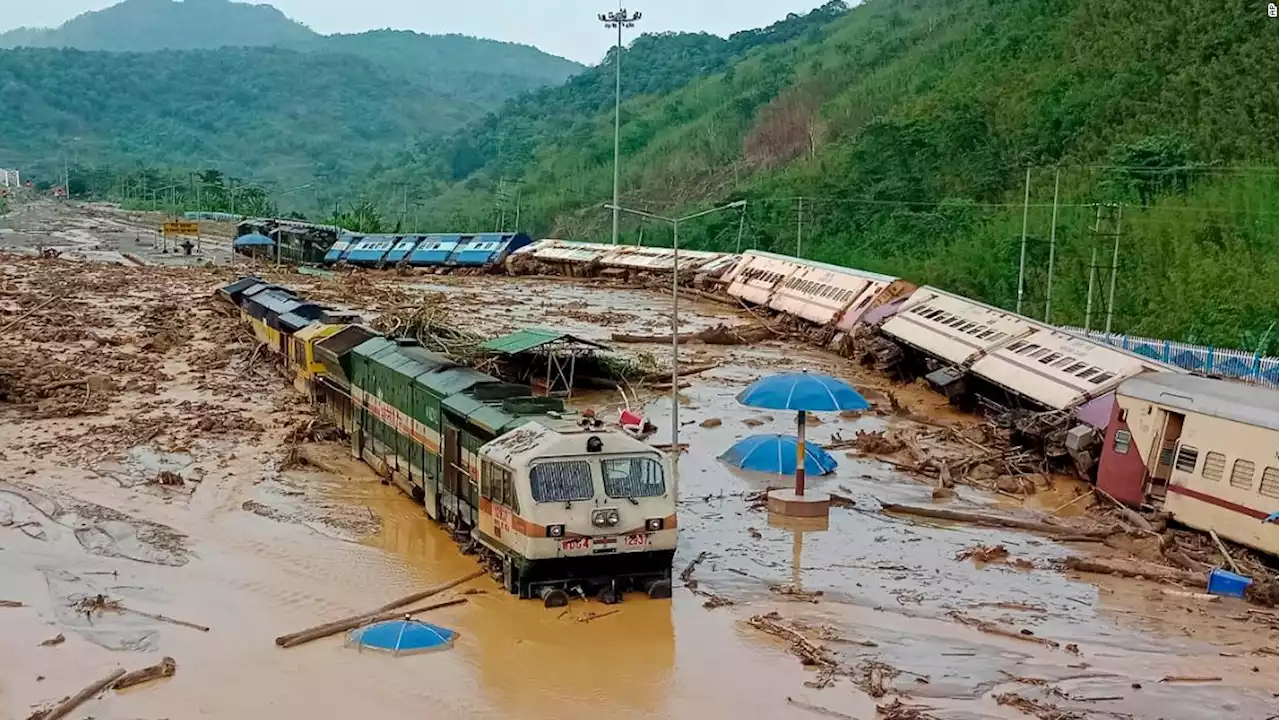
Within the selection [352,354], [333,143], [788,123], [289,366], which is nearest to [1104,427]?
[352,354]

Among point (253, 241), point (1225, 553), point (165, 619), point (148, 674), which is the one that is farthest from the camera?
point (253, 241)

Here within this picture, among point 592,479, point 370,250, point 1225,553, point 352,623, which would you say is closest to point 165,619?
point 352,623

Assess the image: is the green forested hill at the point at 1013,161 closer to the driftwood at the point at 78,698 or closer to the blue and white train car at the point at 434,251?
the blue and white train car at the point at 434,251

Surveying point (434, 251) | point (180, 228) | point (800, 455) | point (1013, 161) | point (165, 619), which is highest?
point (1013, 161)

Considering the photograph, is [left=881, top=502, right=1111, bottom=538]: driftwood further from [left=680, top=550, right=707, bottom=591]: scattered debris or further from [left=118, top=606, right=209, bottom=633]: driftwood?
[left=118, top=606, right=209, bottom=633]: driftwood

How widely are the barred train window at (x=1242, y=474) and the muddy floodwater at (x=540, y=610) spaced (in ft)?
6.89

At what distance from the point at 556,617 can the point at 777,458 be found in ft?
29.1

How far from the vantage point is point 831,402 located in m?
20.3

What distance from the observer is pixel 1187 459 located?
1912 cm

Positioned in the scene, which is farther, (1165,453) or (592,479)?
(1165,453)

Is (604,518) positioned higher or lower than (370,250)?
higher

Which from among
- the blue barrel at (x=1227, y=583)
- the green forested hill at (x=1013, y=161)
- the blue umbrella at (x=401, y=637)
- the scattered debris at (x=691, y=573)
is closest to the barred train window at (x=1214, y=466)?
the blue barrel at (x=1227, y=583)

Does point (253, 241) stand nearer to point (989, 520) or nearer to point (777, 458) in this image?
point (777, 458)

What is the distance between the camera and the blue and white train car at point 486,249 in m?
67.1
